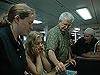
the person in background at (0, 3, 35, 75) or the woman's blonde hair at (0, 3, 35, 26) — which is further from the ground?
the woman's blonde hair at (0, 3, 35, 26)

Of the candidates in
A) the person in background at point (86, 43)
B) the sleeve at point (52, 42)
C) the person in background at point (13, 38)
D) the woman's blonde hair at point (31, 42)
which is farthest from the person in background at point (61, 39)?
the person in background at point (86, 43)

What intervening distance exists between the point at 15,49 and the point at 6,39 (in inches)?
4.4

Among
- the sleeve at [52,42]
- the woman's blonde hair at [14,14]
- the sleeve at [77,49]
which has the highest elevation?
the woman's blonde hair at [14,14]

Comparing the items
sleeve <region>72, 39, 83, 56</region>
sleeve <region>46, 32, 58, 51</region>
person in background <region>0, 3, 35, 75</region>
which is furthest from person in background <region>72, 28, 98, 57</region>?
person in background <region>0, 3, 35, 75</region>

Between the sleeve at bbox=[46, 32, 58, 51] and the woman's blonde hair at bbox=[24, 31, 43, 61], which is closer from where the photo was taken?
the woman's blonde hair at bbox=[24, 31, 43, 61]

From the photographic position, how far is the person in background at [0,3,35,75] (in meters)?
1.21

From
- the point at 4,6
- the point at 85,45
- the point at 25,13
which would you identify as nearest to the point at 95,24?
Answer: the point at 85,45

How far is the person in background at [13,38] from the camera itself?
47.5 inches

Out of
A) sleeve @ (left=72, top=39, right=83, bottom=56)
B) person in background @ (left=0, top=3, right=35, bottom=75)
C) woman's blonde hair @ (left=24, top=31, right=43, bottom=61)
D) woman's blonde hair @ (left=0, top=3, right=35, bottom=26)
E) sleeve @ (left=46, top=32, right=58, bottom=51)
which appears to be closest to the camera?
person in background @ (left=0, top=3, right=35, bottom=75)

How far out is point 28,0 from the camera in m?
3.16

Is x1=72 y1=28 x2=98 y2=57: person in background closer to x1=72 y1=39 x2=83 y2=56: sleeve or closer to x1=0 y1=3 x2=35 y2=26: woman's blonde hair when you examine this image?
x1=72 y1=39 x2=83 y2=56: sleeve

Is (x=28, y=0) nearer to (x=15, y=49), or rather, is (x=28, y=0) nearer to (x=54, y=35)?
(x=54, y=35)

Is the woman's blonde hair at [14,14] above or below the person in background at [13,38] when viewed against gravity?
above

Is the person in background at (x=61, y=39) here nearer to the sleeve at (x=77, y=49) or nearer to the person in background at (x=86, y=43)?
the sleeve at (x=77, y=49)
